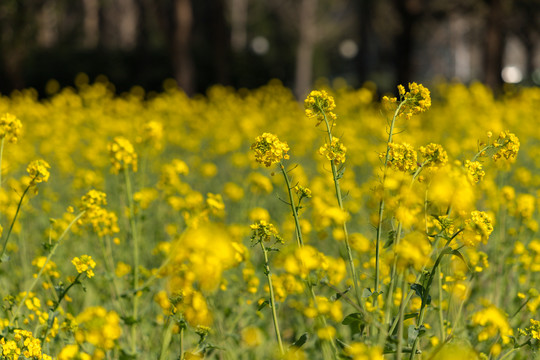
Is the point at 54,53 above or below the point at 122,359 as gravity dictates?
above

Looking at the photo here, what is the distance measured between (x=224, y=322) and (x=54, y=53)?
50.6 ft

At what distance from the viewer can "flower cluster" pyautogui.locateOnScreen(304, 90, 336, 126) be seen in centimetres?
166

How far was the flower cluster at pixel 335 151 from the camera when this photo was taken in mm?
1626

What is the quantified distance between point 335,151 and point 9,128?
41.5 inches

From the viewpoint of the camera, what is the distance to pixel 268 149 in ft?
5.23

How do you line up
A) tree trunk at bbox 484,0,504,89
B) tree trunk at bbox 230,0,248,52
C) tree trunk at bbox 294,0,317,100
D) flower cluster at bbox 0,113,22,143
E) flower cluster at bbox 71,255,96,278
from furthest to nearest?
tree trunk at bbox 230,0,248,52, tree trunk at bbox 294,0,317,100, tree trunk at bbox 484,0,504,89, flower cluster at bbox 0,113,22,143, flower cluster at bbox 71,255,96,278

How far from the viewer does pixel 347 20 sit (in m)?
37.9

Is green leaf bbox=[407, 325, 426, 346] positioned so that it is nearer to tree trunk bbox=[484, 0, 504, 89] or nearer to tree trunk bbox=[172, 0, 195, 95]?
tree trunk bbox=[172, 0, 195, 95]

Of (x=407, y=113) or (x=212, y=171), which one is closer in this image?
(x=407, y=113)

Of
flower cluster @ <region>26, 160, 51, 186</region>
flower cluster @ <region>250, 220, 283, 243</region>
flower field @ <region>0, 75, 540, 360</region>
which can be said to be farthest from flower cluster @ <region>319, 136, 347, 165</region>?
flower cluster @ <region>26, 160, 51, 186</region>

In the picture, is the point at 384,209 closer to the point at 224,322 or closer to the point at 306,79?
the point at 224,322

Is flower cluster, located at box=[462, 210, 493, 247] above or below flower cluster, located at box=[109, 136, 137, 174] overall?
below

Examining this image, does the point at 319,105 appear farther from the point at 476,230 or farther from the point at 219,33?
the point at 219,33

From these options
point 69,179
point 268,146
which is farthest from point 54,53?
point 268,146
